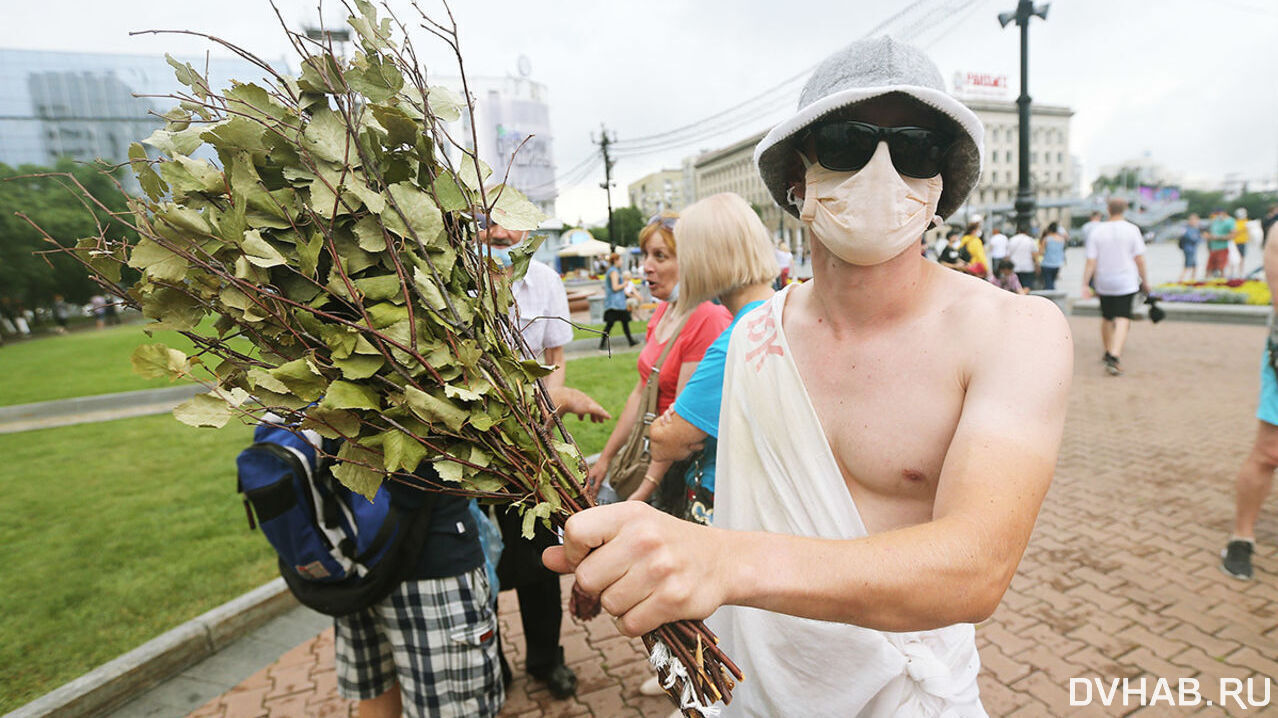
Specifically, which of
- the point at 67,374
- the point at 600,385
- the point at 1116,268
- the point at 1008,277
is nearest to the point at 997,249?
the point at 1008,277

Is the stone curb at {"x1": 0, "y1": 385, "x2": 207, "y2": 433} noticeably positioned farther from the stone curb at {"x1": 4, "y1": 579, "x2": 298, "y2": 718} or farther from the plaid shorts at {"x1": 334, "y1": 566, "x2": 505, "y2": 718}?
the plaid shorts at {"x1": 334, "y1": 566, "x2": 505, "y2": 718}

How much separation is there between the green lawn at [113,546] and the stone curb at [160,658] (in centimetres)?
21

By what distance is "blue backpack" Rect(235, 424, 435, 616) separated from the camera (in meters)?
1.97

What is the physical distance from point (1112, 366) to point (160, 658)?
10.6 m

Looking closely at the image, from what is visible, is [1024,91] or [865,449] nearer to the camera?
[865,449]

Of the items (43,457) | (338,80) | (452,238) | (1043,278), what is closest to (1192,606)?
(452,238)

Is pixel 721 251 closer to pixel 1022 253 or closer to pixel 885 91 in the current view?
pixel 885 91

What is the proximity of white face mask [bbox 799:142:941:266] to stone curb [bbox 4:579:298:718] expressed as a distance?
159 inches

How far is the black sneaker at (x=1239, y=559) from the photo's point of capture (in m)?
3.66

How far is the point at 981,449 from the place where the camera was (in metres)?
1.18

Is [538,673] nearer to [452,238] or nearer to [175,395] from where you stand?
[452,238]

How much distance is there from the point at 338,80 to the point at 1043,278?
1706 centimetres

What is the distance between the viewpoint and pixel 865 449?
1.55 m

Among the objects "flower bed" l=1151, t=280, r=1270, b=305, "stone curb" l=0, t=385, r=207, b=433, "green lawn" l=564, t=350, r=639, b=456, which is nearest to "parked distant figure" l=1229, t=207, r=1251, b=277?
"flower bed" l=1151, t=280, r=1270, b=305
